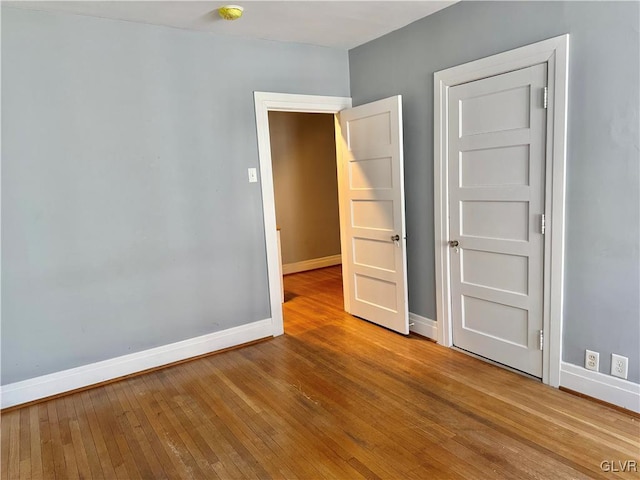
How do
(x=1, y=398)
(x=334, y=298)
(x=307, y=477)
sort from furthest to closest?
(x=334, y=298), (x=1, y=398), (x=307, y=477)

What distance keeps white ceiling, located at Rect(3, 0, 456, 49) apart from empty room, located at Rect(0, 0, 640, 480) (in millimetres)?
23

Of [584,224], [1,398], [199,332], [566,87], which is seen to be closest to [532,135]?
[566,87]

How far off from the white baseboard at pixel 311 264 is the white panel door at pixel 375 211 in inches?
87.4

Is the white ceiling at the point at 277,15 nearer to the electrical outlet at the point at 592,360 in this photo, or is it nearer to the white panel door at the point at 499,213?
the white panel door at the point at 499,213

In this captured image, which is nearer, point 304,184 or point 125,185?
point 125,185

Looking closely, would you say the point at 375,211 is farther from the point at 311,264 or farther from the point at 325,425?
the point at 311,264

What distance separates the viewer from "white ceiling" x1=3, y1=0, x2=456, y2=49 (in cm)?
273

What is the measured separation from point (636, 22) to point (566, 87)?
0.40 m

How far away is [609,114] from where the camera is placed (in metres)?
2.27

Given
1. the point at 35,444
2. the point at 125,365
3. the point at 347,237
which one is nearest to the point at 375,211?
the point at 347,237

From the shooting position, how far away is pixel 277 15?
9.81ft

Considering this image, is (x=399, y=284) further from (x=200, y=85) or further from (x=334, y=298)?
(x=200, y=85)

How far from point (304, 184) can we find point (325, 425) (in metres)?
4.39

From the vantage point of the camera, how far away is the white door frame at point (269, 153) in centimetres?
357
